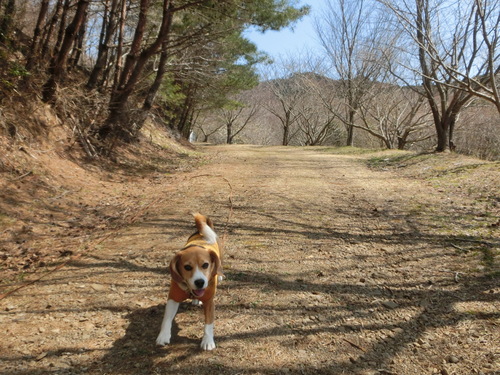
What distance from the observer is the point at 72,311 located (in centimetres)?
274

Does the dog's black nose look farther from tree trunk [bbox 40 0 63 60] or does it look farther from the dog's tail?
tree trunk [bbox 40 0 63 60]

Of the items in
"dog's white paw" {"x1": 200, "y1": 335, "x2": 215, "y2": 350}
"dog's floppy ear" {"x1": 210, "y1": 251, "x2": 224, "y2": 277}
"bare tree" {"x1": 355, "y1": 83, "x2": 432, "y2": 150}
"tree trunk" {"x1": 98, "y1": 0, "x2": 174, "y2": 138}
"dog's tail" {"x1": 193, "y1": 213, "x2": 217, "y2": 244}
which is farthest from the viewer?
"bare tree" {"x1": 355, "y1": 83, "x2": 432, "y2": 150}

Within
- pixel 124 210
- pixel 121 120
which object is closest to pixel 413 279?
pixel 124 210

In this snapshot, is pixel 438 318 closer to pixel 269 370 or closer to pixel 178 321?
pixel 269 370

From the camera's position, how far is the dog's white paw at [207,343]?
2346mm

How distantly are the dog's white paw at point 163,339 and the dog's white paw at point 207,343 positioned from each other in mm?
247

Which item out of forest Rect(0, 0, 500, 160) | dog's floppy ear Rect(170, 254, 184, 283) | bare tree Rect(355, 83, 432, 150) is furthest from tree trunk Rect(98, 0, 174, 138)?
bare tree Rect(355, 83, 432, 150)

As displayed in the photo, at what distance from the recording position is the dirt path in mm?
2238

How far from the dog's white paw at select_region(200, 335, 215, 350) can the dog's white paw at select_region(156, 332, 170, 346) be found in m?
0.25

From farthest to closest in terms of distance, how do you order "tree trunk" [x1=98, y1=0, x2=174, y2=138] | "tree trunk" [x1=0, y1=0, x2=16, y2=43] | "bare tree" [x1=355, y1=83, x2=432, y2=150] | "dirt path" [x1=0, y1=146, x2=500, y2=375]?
1. "bare tree" [x1=355, y1=83, x2=432, y2=150]
2. "tree trunk" [x1=98, y1=0, x2=174, y2=138]
3. "tree trunk" [x1=0, y1=0, x2=16, y2=43]
4. "dirt path" [x1=0, y1=146, x2=500, y2=375]

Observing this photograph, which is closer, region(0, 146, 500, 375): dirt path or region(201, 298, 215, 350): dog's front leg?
region(0, 146, 500, 375): dirt path

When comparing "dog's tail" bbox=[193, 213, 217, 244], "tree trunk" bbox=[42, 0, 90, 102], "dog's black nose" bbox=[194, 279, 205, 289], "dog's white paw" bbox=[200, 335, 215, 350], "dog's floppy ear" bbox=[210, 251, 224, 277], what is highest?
"tree trunk" bbox=[42, 0, 90, 102]

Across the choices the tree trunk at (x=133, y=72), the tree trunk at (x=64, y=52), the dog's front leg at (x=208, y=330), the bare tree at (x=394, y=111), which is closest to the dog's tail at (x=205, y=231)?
the dog's front leg at (x=208, y=330)

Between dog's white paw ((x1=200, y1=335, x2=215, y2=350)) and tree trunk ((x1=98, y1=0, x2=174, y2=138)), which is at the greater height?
tree trunk ((x1=98, y1=0, x2=174, y2=138))
